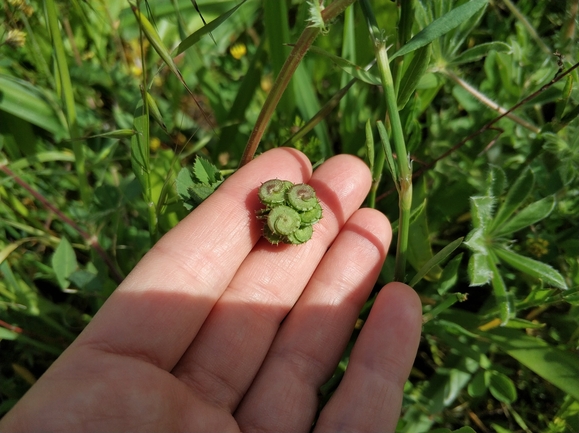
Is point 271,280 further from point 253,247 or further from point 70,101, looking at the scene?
point 70,101

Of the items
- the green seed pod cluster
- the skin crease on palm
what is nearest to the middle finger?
the skin crease on palm

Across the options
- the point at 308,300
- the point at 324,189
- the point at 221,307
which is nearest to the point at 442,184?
the point at 324,189

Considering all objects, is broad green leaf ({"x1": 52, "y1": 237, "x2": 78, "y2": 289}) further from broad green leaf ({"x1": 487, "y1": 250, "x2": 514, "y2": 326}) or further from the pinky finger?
broad green leaf ({"x1": 487, "y1": 250, "x2": 514, "y2": 326})

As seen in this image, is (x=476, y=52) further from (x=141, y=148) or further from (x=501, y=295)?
(x=141, y=148)

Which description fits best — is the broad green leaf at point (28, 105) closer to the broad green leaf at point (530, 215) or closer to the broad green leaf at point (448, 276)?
the broad green leaf at point (448, 276)

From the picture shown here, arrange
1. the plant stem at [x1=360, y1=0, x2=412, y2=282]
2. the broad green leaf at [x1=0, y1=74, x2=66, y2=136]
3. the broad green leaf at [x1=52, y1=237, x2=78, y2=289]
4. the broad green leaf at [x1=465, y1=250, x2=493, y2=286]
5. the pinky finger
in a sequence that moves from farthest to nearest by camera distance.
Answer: the broad green leaf at [x1=0, y1=74, x2=66, y2=136], the broad green leaf at [x1=52, y1=237, x2=78, y2=289], the broad green leaf at [x1=465, y1=250, x2=493, y2=286], the pinky finger, the plant stem at [x1=360, y1=0, x2=412, y2=282]

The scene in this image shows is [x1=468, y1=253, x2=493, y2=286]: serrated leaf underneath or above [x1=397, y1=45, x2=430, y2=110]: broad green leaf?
underneath

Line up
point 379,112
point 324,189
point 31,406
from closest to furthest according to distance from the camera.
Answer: point 31,406, point 324,189, point 379,112
